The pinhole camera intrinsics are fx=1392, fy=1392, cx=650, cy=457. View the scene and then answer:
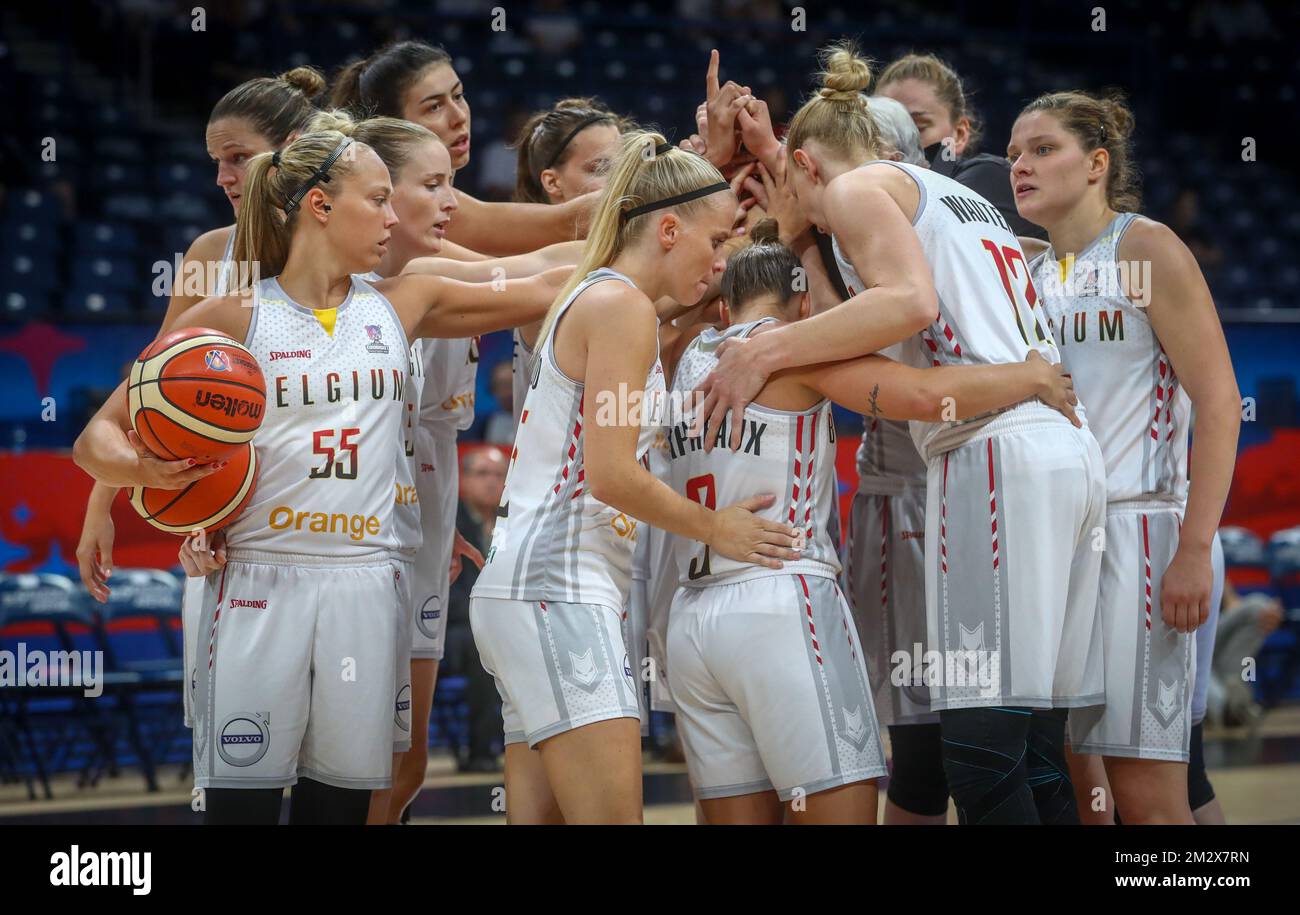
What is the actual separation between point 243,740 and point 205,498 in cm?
56

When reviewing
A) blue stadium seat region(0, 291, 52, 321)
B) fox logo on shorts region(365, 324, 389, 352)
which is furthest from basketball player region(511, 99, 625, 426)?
blue stadium seat region(0, 291, 52, 321)

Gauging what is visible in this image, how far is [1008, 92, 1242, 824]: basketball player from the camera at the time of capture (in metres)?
3.38

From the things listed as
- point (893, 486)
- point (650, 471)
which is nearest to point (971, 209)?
point (893, 486)

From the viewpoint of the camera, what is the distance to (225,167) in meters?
4.07

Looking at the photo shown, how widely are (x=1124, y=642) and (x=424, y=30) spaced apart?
9.66m

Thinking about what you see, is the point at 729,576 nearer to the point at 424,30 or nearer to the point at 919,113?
the point at 919,113

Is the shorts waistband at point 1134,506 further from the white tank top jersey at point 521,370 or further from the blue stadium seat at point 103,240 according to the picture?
the blue stadium seat at point 103,240

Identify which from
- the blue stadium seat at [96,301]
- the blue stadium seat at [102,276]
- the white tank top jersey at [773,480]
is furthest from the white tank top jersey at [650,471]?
the blue stadium seat at [102,276]

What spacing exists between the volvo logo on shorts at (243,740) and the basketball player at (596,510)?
0.54m

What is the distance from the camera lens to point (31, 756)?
726 cm

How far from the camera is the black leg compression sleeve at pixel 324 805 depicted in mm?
3250

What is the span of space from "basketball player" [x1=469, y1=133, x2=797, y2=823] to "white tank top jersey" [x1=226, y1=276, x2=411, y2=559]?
367mm

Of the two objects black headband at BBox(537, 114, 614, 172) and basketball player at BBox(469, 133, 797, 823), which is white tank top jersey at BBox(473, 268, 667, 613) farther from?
black headband at BBox(537, 114, 614, 172)

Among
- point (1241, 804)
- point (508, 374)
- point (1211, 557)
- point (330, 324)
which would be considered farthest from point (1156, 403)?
point (508, 374)
